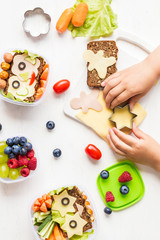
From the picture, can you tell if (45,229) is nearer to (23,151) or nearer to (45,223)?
(45,223)

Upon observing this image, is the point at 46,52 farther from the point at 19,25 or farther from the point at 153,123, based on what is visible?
the point at 153,123

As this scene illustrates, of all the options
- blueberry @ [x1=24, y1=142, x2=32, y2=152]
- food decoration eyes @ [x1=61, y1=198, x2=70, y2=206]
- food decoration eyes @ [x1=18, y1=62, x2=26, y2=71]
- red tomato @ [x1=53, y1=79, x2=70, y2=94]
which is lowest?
food decoration eyes @ [x1=61, y1=198, x2=70, y2=206]

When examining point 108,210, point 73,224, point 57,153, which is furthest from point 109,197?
point 57,153

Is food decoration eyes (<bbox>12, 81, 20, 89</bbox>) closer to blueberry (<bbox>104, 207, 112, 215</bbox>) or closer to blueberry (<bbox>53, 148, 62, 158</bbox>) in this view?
blueberry (<bbox>53, 148, 62, 158</bbox>)

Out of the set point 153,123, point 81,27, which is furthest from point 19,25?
point 153,123

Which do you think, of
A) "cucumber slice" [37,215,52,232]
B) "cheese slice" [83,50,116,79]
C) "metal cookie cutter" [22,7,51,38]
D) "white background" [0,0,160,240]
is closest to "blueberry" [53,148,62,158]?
"white background" [0,0,160,240]
